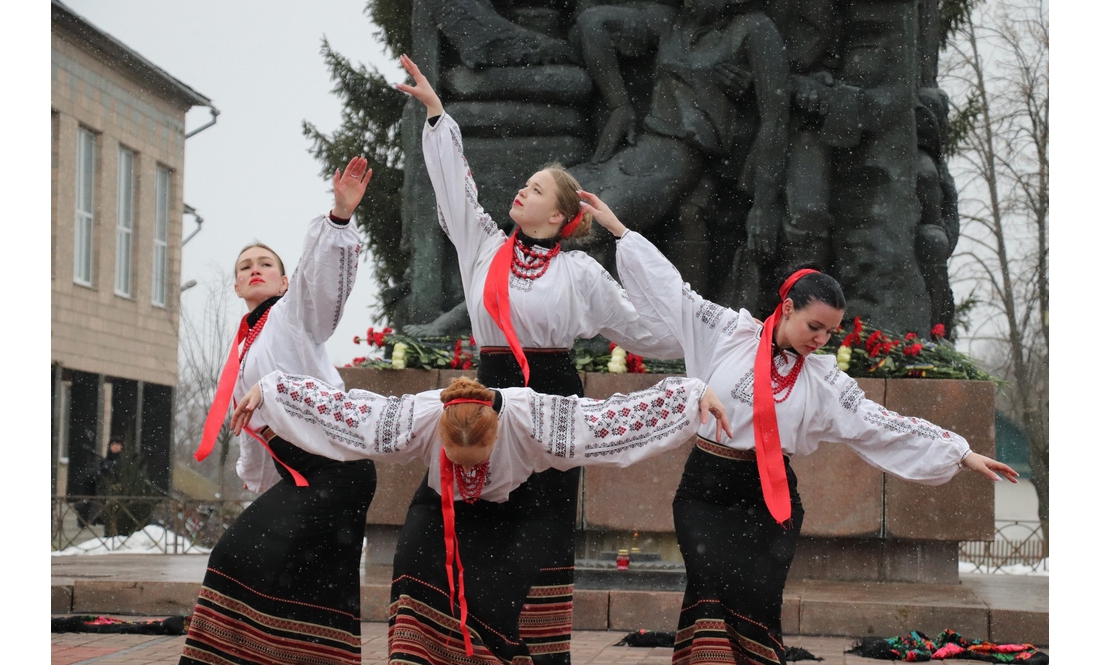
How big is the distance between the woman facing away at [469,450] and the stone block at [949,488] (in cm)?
383

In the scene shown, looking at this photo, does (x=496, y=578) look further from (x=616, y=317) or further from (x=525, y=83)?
(x=525, y=83)

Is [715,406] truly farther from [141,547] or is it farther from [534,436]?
[141,547]

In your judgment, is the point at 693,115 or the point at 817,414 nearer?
the point at 817,414

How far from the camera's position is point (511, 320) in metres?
4.81

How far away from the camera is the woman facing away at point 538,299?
461cm

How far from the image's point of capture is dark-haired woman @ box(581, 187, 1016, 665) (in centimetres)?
435

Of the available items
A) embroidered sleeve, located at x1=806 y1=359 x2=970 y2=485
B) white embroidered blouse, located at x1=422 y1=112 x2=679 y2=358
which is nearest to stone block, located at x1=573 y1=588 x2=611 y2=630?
white embroidered blouse, located at x1=422 y1=112 x2=679 y2=358

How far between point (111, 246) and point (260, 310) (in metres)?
17.8

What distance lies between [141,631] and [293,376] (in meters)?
3.00

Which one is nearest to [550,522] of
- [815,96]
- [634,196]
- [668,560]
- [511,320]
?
[511,320]

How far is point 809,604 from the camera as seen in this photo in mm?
6863

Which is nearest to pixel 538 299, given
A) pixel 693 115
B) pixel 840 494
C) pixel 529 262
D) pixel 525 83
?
pixel 529 262

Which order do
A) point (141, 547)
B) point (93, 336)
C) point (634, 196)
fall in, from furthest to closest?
point (93, 336) < point (141, 547) < point (634, 196)

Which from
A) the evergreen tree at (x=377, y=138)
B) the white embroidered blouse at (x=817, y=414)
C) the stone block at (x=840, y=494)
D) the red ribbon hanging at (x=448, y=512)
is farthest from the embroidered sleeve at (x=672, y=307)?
the evergreen tree at (x=377, y=138)
